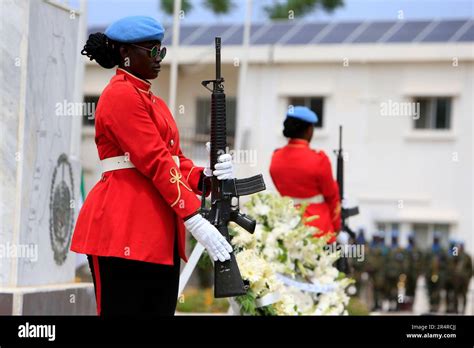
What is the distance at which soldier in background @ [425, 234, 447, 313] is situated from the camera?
21.2 meters

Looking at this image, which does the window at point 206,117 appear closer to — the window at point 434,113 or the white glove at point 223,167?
the window at point 434,113

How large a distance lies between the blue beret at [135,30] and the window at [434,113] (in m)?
20.5

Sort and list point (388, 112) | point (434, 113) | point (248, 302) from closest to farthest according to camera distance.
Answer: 1. point (248, 302)
2. point (388, 112)
3. point (434, 113)

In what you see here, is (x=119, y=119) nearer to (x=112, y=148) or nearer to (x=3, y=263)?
(x=112, y=148)

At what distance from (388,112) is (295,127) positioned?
1640 cm

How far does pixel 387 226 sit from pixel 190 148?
5383mm

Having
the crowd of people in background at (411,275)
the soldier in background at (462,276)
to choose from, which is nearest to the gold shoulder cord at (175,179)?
the crowd of people in background at (411,275)

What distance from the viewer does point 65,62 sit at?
23.3 ft

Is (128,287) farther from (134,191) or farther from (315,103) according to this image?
(315,103)

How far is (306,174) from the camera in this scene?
28.8 feet

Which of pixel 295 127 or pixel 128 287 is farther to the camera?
pixel 295 127

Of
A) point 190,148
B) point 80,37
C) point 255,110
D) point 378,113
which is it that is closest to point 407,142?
point 378,113

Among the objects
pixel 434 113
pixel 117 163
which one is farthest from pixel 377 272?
pixel 117 163

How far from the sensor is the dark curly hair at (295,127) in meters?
8.87
